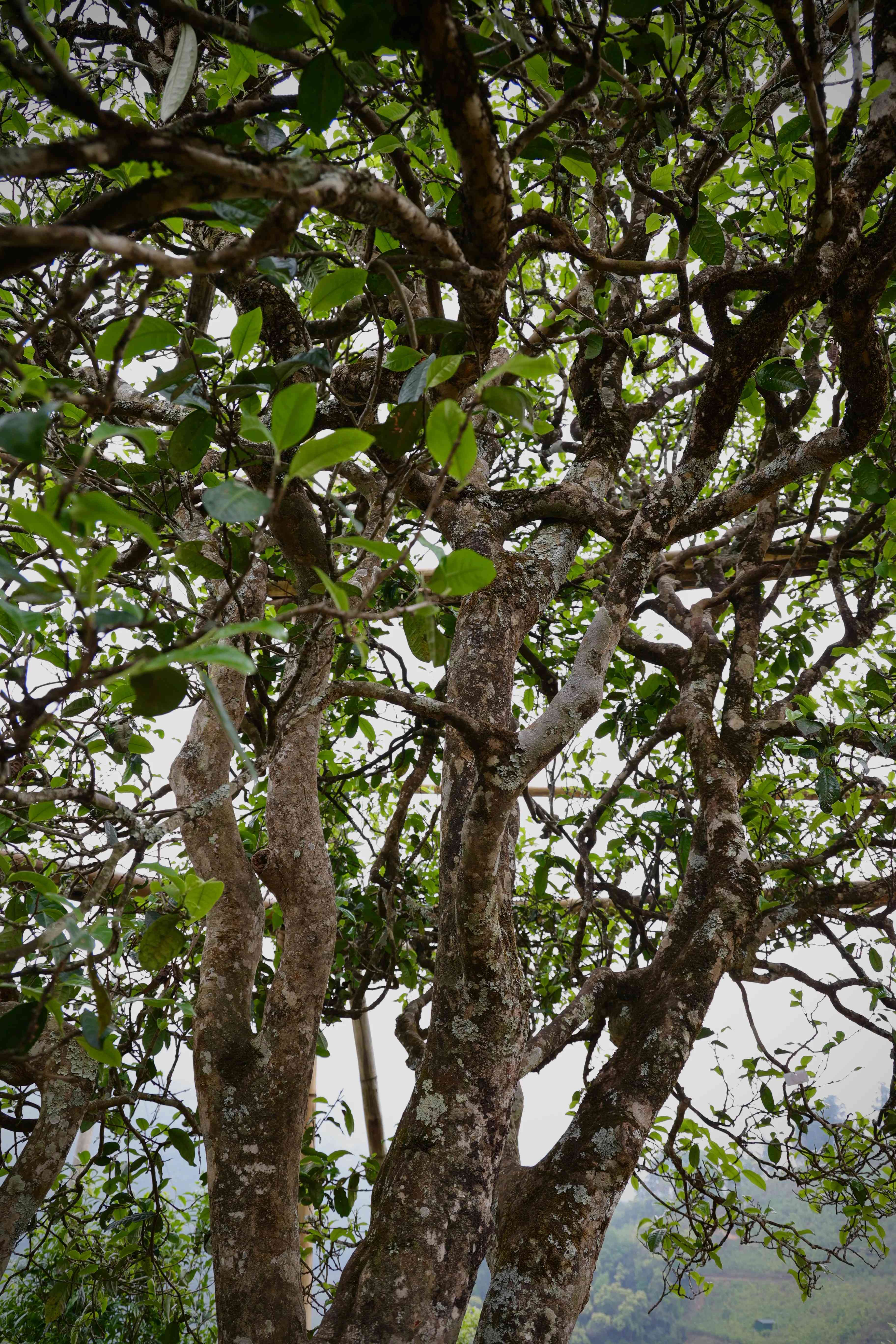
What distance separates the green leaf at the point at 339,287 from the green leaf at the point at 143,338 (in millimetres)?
183

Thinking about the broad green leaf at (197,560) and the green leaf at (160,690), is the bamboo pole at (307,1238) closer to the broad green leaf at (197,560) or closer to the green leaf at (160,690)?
the broad green leaf at (197,560)

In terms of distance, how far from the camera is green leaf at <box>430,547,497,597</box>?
0.75m

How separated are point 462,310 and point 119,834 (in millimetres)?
1339

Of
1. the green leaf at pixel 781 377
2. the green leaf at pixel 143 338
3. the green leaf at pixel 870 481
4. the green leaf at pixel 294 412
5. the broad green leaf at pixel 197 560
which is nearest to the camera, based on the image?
the green leaf at pixel 294 412

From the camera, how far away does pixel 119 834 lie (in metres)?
1.80

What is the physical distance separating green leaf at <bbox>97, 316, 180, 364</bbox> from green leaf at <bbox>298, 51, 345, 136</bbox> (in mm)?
284

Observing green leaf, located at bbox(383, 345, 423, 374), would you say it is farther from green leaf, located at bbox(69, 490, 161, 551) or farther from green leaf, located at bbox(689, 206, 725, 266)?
green leaf, located at bbox(689, 206, 725, 266)

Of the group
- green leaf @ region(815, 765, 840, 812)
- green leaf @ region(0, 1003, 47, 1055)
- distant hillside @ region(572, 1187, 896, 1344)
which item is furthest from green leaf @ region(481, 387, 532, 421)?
distant hillside @ region(572, 1187, 896, 1344)

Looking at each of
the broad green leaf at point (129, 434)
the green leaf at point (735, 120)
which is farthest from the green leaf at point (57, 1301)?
the green leaf at point (735, 120)

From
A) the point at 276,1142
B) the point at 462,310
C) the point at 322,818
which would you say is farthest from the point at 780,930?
the point at 462,310

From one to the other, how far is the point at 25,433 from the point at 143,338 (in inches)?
13.3

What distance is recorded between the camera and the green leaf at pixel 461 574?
75 centimetres

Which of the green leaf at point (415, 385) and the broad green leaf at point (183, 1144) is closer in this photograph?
the green leaf at point (415, 385)

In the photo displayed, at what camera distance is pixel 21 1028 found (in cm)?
85
